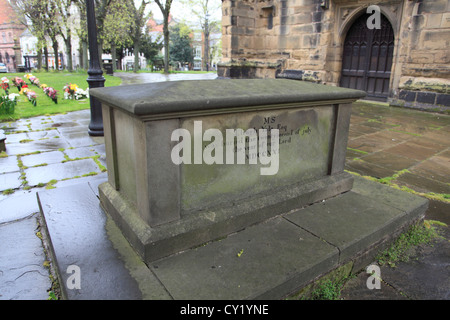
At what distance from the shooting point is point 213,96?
7.31 ft

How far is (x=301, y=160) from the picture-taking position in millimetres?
2984

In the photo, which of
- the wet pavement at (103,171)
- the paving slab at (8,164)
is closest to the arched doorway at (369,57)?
the wet pavement at (103,171)

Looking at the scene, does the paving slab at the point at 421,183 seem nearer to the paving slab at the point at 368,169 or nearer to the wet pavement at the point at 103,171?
the wet pavement at the point at 103,171

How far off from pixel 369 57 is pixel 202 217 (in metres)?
9.83

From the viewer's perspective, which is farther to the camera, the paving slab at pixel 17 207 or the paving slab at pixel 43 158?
the paving slab at pixel 43 158

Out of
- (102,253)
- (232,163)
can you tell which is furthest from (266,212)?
(102,253)

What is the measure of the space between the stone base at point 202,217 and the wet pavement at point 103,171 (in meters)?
0.66

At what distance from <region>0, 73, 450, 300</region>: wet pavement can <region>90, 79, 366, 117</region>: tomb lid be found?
137 cm

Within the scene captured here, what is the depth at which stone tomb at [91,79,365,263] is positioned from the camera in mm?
2146

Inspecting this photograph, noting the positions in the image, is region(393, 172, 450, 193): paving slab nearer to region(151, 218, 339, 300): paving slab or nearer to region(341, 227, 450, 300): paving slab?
region(341, 227, 450, 300): paving slab

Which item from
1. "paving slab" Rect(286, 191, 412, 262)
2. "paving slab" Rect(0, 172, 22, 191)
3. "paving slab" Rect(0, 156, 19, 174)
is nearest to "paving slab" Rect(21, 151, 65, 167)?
"paving slab" Rect(0, 156, 19, 174)

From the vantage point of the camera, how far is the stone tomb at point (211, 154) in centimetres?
215

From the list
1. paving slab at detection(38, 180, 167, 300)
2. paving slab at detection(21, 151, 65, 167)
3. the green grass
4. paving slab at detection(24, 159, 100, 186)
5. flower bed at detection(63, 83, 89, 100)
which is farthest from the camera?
flower bed at detection(63, 83, 89, 100)
